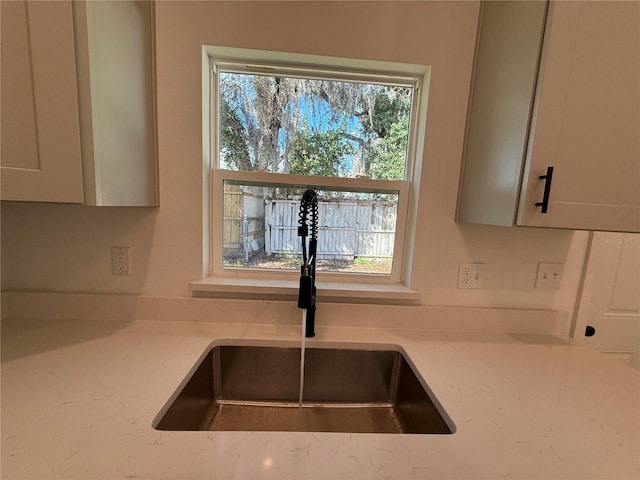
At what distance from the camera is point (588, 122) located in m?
0.78

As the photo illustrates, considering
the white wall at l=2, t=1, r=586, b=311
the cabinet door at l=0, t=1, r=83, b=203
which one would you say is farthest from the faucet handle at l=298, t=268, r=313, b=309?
the cabinet door at l=0, t=1, r=83, b=203

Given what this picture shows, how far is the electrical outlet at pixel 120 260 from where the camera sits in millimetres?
1074

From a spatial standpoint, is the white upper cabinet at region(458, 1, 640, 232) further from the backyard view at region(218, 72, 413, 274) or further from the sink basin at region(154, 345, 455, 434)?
the sink basin at region(154, 345, 455, 434)

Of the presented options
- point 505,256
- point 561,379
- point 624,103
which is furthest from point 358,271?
point 624,103

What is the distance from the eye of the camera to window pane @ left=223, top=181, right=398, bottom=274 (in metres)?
1.21

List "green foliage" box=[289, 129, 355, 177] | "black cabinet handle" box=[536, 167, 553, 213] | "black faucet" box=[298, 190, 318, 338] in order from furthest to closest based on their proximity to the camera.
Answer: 1. "green foliage" box=[289, 129, 355, 177]
2. "black faucet" box=[298, 190, 318, 338]
3. "black cabinet handle" box=[536, 167, 553, 213]

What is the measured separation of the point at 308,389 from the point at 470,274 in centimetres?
79

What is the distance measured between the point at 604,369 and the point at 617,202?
543mm

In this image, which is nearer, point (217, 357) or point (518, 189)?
point (518, 189)

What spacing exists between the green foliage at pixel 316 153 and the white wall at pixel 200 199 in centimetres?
30

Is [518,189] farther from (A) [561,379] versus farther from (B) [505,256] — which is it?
(A) [561,379]

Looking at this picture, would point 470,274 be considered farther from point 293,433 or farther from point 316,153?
point 293,433

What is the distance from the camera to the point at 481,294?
3.82ft

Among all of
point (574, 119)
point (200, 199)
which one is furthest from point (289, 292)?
point (574, 119)
